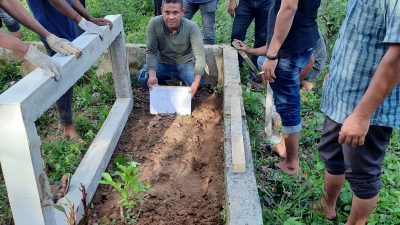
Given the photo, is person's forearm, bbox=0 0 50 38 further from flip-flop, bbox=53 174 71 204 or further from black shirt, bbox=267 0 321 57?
black shirt, bbox=267 0 321 57

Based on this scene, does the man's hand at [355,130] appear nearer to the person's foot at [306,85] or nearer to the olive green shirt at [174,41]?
the olive green shirt at [174,41]

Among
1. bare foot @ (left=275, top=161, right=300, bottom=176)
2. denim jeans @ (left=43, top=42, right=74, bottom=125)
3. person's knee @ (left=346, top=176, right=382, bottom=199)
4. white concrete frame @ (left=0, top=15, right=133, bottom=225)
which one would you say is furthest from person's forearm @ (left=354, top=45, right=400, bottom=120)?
denim jeans @ (left=43, top=42, right=74, bottom=125)

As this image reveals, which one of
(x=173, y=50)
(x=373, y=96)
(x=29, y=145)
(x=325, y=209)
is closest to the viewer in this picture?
(x=373, y=96)

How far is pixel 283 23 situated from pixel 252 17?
87.5 inches

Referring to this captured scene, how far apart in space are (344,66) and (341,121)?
0.95 feet

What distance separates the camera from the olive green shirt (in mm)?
4137

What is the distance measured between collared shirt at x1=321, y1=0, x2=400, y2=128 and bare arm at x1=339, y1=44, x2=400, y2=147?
0.10 metres

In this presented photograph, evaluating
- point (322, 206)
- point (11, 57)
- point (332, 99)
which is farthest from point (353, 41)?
point (11, 57)

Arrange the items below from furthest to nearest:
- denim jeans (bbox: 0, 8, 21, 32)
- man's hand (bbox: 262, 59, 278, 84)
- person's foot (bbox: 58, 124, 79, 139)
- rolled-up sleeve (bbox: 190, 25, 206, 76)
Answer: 1. denim jeans (bbox: 0, 8, 21, 32)
2. rolled-up sleeve (bbox: 190, 25, 206, 76)
3. person's foot (bbox: 58, 124, 79, 139)
4. man's hand (bbox: 262, 59, 278, 84)

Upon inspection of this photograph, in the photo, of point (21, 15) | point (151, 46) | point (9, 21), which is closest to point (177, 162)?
point (151, 46)

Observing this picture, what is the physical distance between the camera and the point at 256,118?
13.1 feet

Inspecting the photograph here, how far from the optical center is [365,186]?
2.18m

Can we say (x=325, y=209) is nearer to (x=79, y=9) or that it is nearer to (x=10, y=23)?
(x=79, y=9)

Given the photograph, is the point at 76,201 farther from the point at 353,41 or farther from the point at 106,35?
the point at 353,41
